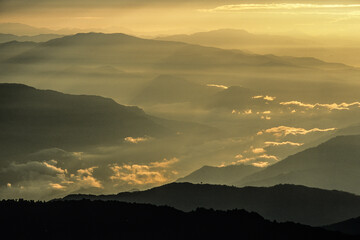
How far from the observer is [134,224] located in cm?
17425

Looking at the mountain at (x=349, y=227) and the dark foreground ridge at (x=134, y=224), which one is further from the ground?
the dark foreground ridge at (x=134, y=224)

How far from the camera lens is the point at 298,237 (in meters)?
160

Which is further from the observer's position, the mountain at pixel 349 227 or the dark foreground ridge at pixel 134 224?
the mountain at pixel 349 227

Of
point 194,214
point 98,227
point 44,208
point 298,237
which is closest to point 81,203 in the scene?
point 44,208

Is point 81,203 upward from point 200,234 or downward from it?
upward

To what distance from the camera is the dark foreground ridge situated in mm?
164750

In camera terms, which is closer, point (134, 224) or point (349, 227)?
point (134, 224)

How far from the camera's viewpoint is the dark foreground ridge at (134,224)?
165 m

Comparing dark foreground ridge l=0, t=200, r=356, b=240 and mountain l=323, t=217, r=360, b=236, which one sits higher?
dark foreground ridge l=0, t=200, r=356, b=240

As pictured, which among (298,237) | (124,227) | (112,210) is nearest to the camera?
(298,237)

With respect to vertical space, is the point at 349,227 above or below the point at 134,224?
below

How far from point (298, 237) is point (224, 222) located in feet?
73.8

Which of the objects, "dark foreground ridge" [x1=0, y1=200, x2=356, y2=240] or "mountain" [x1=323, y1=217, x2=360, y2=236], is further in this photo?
"mountain" [x1=323, y1=217, x2=360, y2=236]

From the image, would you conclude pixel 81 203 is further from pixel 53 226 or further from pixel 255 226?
pixel 255 226
